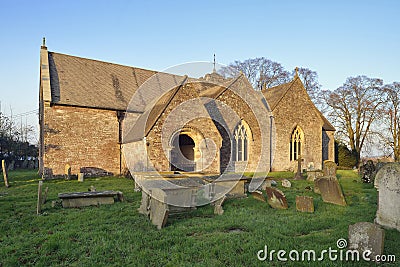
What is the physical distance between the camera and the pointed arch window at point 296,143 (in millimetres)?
21797

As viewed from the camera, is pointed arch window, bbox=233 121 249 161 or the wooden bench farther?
pointed arch window, bbox=233 121 249 161

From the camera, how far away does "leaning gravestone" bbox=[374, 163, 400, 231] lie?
19.8 ft

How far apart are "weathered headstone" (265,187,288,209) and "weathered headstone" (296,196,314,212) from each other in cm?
42

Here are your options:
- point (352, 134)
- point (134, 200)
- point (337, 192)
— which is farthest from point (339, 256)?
point (352, 134)

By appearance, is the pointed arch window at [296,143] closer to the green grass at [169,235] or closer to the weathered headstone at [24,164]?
the green grass at [169,235]

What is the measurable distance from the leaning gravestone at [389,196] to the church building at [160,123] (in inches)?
369

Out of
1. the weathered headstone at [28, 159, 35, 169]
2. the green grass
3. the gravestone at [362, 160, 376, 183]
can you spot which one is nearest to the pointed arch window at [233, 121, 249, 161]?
the gravestone at [362, 160, 376, 183]

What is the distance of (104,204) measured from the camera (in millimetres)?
8906

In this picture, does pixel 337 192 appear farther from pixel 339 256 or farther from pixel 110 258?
pixel 110 258

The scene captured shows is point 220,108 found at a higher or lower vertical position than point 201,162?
higher

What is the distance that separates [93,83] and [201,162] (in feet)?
35.6

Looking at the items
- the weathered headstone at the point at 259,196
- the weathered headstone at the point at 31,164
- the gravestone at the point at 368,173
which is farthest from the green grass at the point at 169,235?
the weathered headstone at the point at 31,164

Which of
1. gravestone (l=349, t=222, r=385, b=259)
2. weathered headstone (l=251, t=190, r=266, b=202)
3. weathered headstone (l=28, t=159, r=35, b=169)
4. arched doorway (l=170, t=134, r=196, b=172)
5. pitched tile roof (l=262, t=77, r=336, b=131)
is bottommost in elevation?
weathered headstone (l=28, t=159, r=35, b=169)

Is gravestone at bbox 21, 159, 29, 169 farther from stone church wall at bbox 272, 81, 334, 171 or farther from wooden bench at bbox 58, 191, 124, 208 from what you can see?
stone church wall at bbox 272, 81, 334, 171
